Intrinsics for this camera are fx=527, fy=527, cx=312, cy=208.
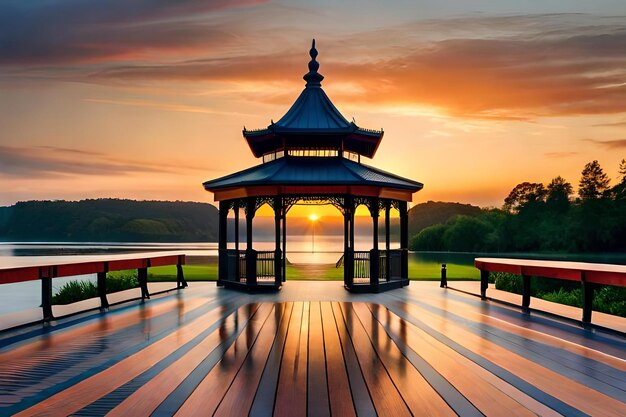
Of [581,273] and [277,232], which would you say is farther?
[277,232]

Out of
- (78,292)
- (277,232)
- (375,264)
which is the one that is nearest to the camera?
(375,264)

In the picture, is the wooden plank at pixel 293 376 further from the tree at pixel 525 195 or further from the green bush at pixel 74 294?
the tree at pixel 525 195

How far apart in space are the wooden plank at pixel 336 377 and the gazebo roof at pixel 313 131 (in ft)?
31.3

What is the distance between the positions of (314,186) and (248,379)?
37.5 ft

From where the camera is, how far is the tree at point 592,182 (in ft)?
241

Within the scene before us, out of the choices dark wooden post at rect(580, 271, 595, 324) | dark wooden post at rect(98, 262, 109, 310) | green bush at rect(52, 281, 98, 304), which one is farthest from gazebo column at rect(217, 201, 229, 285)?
dark wooden post at rect(580, 271, 595, 324)

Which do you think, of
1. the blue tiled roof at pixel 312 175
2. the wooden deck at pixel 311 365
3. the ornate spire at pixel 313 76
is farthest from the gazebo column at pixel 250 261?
the ornate spire at pixel 313 76

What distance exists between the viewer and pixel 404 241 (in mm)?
19734

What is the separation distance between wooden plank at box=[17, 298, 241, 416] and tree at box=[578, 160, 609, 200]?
248 feet

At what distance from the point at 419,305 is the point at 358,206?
547 centimetres

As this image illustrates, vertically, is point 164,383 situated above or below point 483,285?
below

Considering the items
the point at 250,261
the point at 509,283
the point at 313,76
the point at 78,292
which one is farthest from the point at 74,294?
the point at 509,283

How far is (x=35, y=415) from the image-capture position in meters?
5.23

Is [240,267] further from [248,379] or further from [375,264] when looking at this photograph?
[248,379]
